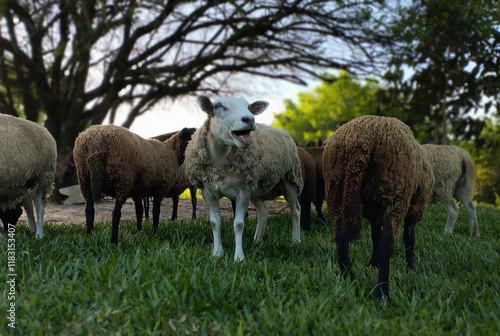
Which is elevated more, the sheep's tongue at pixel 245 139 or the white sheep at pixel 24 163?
the sheep's tongue at pixel 245 139

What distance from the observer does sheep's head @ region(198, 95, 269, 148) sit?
4.29 m

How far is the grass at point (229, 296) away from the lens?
271 centimetres

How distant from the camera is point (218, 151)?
478 cm

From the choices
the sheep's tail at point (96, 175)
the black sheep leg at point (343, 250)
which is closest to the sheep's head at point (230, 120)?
the black sheep leg at point (343, 250)

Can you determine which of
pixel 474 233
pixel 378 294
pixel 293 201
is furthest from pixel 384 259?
pixel 474 233

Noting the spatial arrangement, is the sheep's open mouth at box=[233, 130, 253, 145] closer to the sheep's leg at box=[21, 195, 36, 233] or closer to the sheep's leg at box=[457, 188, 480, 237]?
the sheep's leg at box=[21, 195, 36, 233]

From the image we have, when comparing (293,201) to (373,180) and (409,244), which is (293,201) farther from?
(373,180)

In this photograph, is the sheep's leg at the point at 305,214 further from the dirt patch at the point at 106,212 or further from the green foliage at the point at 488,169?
the green foliage at the point at 488,169

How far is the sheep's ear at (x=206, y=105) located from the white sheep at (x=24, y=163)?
8.02 feet

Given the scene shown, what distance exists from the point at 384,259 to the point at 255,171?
1.99 metres

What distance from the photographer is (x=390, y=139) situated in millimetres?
3352

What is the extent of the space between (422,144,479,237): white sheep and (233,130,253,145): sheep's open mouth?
3858 mm

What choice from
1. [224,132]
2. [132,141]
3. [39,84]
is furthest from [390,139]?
[39,84]

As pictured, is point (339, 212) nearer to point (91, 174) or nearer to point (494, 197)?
point (91, 174)
